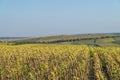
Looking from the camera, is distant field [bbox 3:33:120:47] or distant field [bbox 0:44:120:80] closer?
distant field [bbox 0:44:120:80]

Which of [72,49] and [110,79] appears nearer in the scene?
[110,79]

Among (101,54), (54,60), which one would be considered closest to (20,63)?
(54,60)

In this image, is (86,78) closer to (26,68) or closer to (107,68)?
(107,68)

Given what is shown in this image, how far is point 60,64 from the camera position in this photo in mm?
18953

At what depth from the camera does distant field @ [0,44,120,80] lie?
18.5m

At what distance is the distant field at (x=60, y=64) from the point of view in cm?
1855

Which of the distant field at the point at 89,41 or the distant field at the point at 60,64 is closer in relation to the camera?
the distant field at the point at 60,64

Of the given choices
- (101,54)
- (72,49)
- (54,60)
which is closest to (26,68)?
(54,60)

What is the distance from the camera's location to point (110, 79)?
18.4 metres

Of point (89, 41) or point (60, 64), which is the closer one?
point (60, 64)

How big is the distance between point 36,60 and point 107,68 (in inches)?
153

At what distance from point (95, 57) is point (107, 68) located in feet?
2.91

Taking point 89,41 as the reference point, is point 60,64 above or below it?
below

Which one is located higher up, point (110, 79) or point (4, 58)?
point (4, 58)
